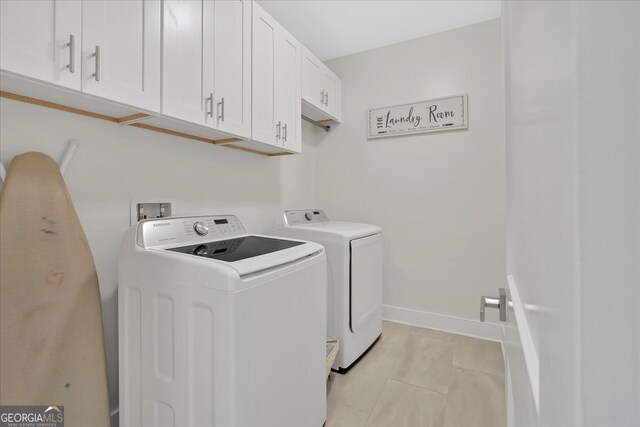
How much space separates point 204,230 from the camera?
1645 mm

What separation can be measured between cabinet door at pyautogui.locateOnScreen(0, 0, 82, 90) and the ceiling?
159 centimetres

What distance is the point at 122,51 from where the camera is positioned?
116 centimetres

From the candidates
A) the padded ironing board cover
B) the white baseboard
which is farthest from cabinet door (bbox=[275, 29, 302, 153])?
the white baseboard

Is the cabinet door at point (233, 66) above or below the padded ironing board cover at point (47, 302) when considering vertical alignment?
above

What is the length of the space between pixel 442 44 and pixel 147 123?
256 centimetres

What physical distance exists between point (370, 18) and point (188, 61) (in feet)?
5.66

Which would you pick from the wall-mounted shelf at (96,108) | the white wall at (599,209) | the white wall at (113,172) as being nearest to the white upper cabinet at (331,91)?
the white wall at (113,172)

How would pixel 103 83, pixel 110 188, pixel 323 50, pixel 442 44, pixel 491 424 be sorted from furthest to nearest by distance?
pixel 323 50, pixel 442 44, pixel 491 424, pixel 110 188, pixel 103 83

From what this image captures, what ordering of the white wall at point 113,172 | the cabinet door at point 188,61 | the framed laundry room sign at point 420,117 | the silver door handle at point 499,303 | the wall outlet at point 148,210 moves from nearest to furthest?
the silver door handle at point 499,303 → the white wall at point 113,172 → the cabinet door at point 188,61 → the wall outlet at point 148,210 → the framed laundry room sign at point 420,117

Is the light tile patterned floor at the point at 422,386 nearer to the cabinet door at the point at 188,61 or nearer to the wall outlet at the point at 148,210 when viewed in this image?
the wall outlet at the point at 148,210

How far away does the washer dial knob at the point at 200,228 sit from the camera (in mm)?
1613

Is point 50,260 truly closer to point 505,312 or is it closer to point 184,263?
point 184,263

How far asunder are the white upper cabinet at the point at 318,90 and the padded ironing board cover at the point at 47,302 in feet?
6.05

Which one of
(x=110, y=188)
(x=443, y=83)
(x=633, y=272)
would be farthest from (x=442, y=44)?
(x=633, y=272)
